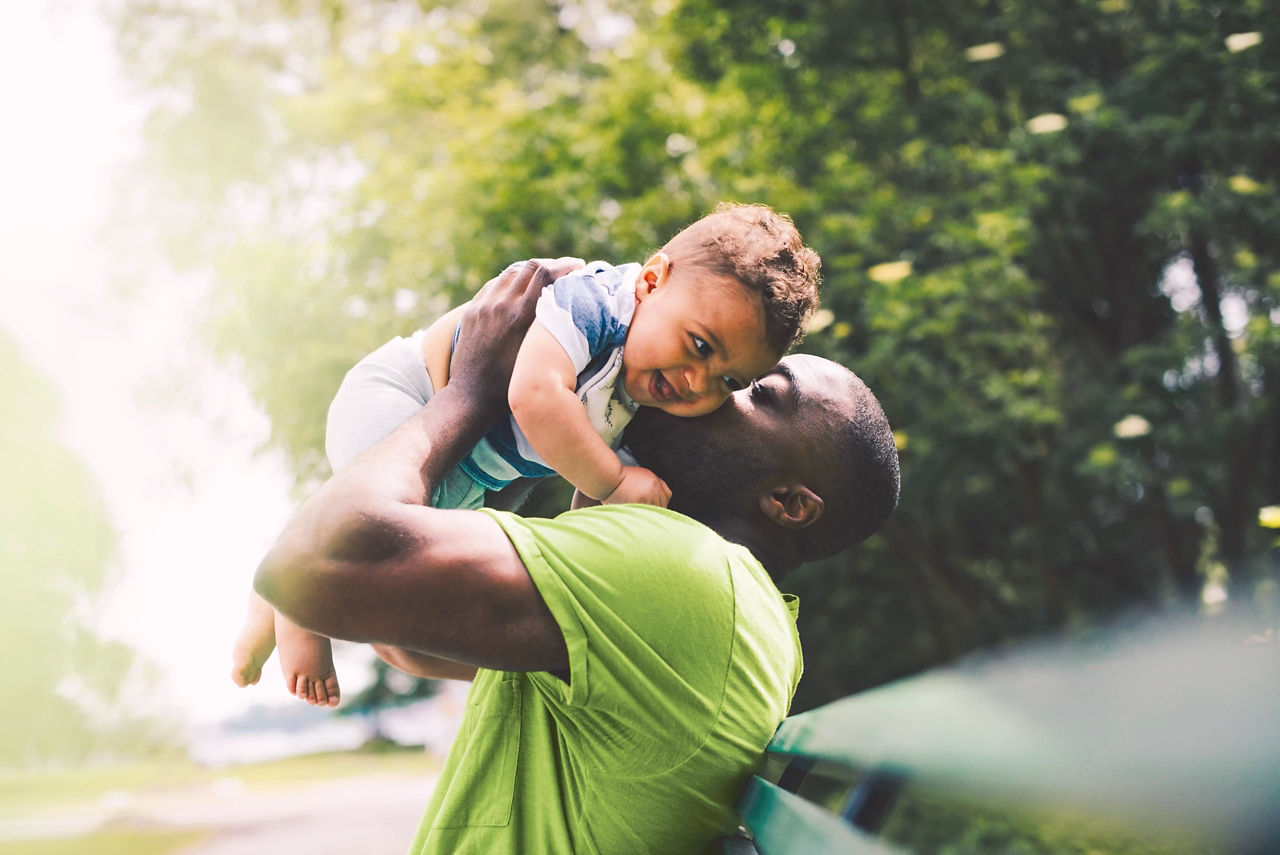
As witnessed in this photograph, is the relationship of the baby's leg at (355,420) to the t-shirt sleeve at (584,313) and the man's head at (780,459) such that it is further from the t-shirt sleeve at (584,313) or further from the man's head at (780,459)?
the man's head at (780,459)

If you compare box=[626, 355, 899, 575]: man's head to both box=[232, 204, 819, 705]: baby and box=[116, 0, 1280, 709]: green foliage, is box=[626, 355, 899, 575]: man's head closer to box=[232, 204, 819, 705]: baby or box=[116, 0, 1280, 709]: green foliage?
box=[232, 204, 819, 705]: baby

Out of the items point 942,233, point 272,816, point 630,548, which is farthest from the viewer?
point 272,816

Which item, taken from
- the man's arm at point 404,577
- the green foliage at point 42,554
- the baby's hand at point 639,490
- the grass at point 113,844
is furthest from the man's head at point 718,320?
the green foliage at point 42,554

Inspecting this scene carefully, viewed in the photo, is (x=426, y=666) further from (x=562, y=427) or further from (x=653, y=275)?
(x=653, y=275)

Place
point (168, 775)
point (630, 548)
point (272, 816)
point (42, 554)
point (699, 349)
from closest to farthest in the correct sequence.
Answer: point (630, 548), point (699, 349), point (42, 554), point (272, 816), point (168, 775)

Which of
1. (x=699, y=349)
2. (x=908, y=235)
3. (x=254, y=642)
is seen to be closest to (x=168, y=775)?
(x=908, y=235)

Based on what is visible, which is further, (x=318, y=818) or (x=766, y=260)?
(x=318, y=818)

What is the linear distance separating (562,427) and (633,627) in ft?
1.24

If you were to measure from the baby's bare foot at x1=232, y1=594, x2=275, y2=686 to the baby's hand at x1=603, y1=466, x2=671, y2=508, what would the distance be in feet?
1.96

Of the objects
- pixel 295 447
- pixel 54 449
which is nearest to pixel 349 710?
pixel 54 449

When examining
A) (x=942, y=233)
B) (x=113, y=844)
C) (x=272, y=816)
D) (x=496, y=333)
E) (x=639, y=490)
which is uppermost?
(x=942, y=233)

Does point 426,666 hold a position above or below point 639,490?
below

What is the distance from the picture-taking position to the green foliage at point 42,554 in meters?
21.1

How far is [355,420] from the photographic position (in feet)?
4.70
